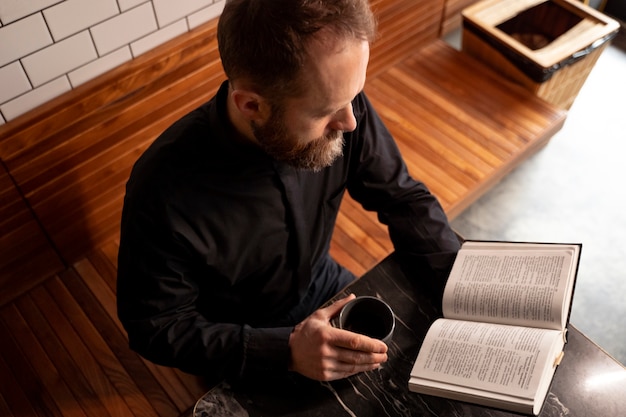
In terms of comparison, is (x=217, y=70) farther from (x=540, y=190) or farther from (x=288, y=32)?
(x=540, y=190)

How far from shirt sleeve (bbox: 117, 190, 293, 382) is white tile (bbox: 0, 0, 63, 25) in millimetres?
738

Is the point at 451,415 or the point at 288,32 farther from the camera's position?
the point at 451,415

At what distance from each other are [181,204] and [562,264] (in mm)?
751

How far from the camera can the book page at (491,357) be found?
100 cm

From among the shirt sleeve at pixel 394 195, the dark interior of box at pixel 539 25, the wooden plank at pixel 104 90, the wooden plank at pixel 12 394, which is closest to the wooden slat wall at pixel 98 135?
the wooden plank at pixel 104 90

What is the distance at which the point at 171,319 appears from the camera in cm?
120

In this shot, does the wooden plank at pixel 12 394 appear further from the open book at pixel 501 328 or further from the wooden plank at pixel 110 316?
the open book at pixel 501 328

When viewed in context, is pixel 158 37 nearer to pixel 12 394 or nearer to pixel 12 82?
pixel 12 82

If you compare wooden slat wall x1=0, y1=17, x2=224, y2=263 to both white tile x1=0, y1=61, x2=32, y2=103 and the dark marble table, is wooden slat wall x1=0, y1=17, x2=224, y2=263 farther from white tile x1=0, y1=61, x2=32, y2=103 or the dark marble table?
the dark marble table

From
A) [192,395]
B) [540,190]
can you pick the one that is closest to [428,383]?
[192,395]

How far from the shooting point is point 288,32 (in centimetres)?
96

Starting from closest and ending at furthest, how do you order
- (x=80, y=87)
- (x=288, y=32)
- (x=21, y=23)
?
1. (x=288, y=32)
2. (x=21, y=23)
3. (x=80, y=87)

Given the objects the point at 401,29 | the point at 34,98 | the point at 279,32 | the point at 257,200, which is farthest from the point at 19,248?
the point at 401,29

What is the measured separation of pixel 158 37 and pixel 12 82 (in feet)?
1.55
